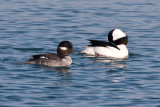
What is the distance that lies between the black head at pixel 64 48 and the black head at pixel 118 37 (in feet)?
9.77

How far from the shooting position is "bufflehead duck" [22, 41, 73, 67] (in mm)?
18609

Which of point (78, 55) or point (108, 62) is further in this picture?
point (78, 55)

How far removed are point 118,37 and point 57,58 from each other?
372 cm

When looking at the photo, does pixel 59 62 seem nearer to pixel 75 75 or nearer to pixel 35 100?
pixel 75 75

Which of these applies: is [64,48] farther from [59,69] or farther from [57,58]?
[59,69]

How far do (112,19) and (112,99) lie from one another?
12.9 m

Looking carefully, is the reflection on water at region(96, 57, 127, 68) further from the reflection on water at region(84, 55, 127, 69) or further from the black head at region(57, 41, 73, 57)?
the black head at region(57, 41, 73, 57)

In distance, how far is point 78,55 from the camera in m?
20.9

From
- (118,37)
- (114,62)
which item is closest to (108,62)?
(114,62)

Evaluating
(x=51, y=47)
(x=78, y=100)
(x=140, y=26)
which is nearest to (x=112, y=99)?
(x=78, y=100)

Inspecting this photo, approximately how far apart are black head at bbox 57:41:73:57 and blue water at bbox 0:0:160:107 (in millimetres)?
558

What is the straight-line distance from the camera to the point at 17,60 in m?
19.1

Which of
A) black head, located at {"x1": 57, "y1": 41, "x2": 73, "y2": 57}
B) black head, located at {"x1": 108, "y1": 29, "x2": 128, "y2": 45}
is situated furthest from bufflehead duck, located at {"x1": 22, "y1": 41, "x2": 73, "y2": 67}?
black head, located at {"x1": 108, "y1": 29, "x2": 128, "y2": 45}

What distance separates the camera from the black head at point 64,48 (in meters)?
19.1
